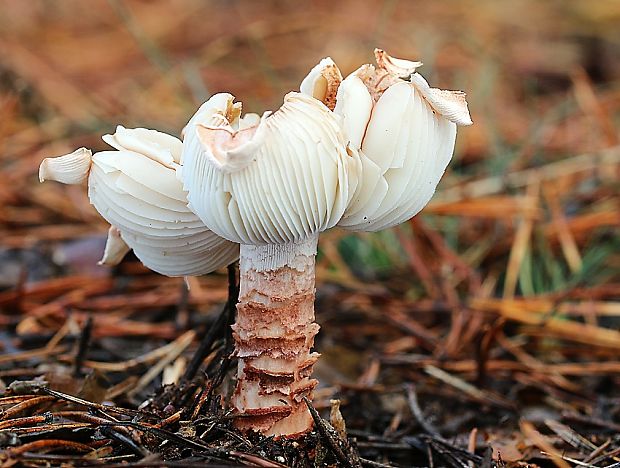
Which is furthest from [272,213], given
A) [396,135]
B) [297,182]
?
[396,135]

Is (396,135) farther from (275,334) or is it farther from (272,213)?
(275,334)

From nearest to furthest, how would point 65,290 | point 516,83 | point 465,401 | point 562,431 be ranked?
point 562,431 → point 465,401 → point 65,290 → point 516,83

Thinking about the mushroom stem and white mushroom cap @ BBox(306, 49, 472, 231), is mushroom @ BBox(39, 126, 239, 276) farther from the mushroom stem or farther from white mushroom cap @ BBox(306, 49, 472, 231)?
white mushroom cap @ BBox(306, 49, 472, 231)

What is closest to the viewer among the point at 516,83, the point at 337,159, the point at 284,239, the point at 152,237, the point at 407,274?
the point at 337,159

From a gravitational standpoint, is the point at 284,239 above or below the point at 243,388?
above


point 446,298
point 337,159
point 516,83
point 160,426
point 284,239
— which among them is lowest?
point 160,426

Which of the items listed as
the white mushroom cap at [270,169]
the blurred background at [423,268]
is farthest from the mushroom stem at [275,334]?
the blurred background at [423,268]

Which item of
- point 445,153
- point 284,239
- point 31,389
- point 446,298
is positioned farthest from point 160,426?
point 446,298

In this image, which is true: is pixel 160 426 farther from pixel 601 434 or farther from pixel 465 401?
pixel 601 434
